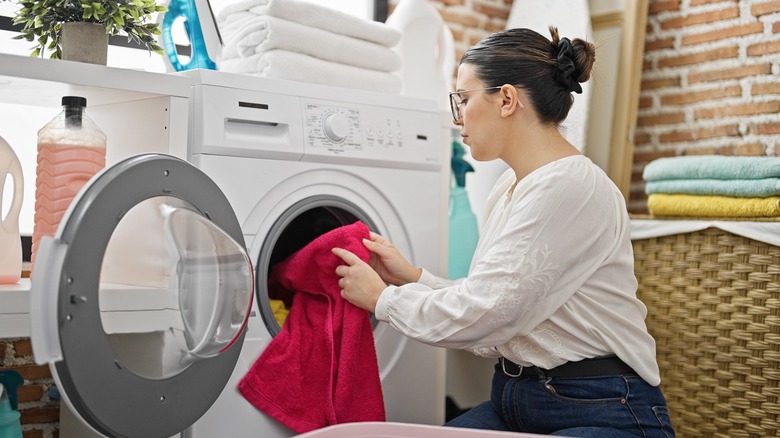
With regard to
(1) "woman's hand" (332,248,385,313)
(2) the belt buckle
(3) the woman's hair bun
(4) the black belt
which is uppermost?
(3) the woman's hair bun

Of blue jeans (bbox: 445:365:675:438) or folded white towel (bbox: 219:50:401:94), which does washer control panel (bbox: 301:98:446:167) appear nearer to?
folded white towel (bbox: 219:50:401:94)

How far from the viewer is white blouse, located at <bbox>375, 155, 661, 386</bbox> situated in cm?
150

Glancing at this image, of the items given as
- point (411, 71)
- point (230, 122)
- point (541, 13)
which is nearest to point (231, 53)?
point (230, 122)

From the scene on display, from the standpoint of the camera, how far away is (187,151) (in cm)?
170

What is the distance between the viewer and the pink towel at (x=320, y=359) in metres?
1.76

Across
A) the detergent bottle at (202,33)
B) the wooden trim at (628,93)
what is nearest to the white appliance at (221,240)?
the detergent bottle at (202,33)

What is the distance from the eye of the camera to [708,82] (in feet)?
9.05

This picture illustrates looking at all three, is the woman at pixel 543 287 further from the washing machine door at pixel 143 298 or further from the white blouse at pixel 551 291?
the washing machine door at pixel 143 298

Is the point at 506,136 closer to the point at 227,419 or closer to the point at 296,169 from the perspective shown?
the point at 296,169

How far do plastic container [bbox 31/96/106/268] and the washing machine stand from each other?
0.72 feet

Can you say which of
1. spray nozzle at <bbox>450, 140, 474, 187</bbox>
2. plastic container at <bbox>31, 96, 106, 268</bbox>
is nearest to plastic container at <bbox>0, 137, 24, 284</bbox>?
plastic container at <bbox>31, 96, 106, 268</bbox>

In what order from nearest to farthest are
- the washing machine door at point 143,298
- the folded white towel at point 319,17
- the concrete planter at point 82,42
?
the washing machine door at point 143,298 < the concrete planter at point 82,42 < the folded white towel at point 319,17

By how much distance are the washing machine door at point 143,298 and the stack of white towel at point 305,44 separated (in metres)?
0.56

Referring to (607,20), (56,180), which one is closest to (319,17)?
(56,180)
